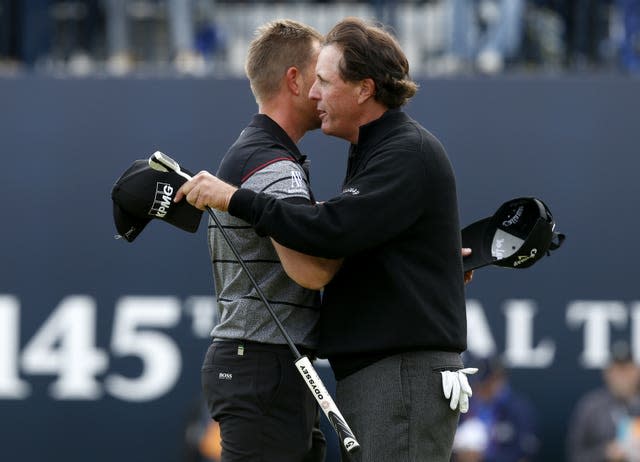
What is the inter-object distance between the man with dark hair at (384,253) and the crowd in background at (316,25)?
224 inches

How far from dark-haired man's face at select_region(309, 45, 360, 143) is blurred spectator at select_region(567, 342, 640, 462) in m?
5.23

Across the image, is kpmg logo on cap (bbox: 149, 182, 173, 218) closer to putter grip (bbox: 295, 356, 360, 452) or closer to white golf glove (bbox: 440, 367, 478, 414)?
putter grip (bbox: 295, 356, 360, 452)

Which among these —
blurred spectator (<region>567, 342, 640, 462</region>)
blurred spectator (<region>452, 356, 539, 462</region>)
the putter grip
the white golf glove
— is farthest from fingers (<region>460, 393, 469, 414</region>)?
blurred spectator (<region>567, 342, 640, 462</region>)

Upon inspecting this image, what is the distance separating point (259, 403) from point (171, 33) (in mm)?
6846

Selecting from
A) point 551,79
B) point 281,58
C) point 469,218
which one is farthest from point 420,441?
point 551,79

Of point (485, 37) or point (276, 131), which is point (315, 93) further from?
point (485, 37)

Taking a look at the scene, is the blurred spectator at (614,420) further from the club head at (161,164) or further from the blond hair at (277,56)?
the club head at (161,164)

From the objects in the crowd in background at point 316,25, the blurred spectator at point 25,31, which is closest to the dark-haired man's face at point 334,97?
the crowd in background at point 316,25

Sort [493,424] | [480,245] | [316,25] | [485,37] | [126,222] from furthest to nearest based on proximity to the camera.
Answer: [316,25] → [485,37] → [493,424] → [480,245] → [126,222]

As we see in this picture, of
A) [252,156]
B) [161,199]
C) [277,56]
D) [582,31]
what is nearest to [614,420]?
[582,31]

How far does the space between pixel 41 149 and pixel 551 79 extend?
3926mm

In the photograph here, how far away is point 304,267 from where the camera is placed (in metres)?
4.34

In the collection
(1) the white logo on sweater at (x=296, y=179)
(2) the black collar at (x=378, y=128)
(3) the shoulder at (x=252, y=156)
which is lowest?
(1) the white logo on sweater at (x=296, y=179)

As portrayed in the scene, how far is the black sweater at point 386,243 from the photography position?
14.0ft
